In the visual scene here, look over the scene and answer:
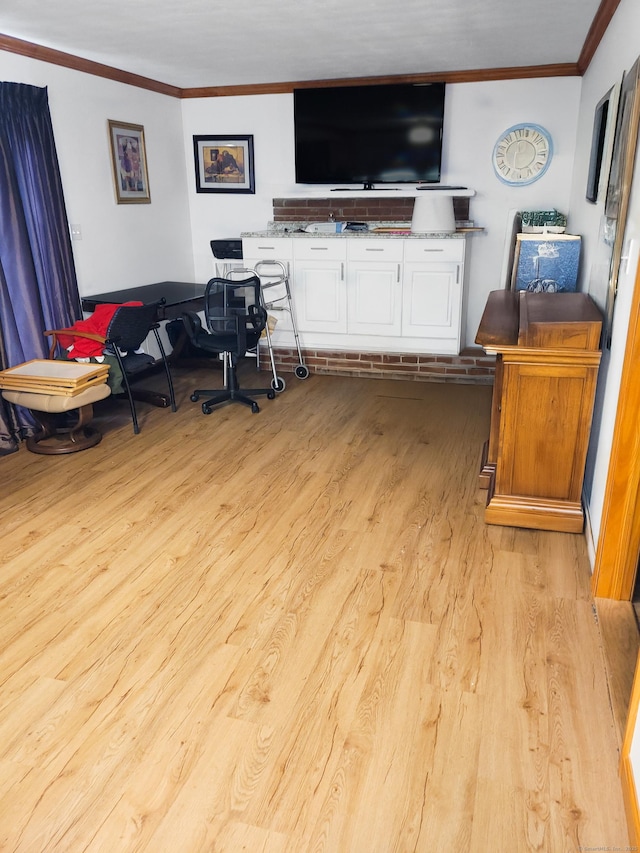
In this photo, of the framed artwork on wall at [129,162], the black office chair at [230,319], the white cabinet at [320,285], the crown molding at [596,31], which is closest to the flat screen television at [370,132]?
the white cabinet at [320,285]

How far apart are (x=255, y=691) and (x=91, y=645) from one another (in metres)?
0.61

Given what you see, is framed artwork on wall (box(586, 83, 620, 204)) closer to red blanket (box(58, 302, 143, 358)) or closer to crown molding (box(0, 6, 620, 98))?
crown molding (box(0, 6, 620, 98))

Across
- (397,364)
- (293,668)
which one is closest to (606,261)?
(293,668)

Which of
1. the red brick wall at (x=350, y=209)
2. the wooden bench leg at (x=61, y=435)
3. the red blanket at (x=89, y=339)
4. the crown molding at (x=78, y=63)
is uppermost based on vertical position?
the crown molding at (x=78, y=63)

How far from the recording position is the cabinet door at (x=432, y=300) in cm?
489

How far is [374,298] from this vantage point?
16.8ft

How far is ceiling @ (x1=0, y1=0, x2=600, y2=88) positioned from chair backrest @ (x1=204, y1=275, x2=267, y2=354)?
4.67 feet

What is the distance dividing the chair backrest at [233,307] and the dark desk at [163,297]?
0.36m

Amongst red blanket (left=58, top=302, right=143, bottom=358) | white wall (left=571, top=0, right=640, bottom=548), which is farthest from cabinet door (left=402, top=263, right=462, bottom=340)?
red blanket (left=58, top=302, right=143, bottom=358)

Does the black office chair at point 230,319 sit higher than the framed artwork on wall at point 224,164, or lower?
lower

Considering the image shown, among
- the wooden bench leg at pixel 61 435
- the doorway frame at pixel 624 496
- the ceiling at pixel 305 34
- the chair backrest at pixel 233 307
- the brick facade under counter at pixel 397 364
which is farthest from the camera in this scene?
the brick facade under counter at pixel 397 364

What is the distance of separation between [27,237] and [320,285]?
7.24 ft

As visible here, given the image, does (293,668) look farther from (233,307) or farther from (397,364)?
(397,364)

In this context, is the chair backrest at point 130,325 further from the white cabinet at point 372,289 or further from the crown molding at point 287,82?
the crown molding at point 287,82
